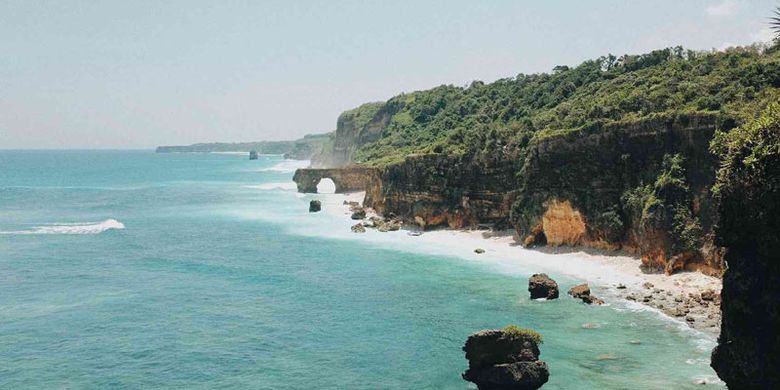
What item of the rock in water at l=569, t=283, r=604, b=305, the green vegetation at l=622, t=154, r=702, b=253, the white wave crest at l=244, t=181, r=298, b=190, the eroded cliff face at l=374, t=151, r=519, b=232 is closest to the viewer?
the rock in water at l=569, t=283, r=604, b=305

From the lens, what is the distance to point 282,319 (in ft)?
164

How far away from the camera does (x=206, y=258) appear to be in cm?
7444

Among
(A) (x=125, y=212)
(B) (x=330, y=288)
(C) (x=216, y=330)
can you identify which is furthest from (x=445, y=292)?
(A) (x=125, y=212)

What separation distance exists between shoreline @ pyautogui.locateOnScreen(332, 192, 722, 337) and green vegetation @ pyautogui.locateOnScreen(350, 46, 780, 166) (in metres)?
12.1

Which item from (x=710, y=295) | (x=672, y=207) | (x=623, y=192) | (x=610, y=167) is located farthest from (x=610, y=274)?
(x=610, y=167)

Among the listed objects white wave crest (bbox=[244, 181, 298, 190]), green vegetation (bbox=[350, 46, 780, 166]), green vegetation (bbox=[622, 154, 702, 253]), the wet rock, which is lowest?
the wet rock

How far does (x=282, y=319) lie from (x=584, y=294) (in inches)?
951

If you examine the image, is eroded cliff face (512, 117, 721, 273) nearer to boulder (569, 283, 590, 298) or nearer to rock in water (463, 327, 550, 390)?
boulder (569, 283, 590, 298)

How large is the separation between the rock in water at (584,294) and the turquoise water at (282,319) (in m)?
1.01

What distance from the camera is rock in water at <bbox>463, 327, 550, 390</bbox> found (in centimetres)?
3531

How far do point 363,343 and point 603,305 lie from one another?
20.0 meters

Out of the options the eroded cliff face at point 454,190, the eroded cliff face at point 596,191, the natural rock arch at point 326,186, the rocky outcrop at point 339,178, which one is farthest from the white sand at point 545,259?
the natural rock arch at point 326,186

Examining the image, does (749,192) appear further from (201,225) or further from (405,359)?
(201,225)

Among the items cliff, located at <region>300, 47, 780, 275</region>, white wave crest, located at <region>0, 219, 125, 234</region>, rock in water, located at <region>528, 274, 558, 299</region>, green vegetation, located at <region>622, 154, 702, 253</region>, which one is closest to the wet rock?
cliff, located at <region>300, 47, 780, 275</region>
